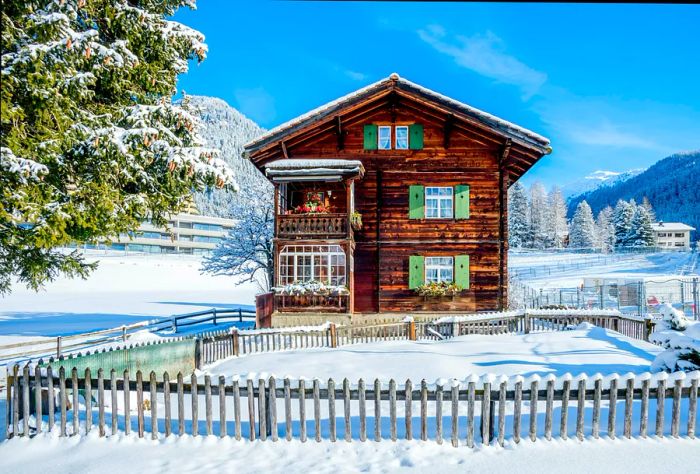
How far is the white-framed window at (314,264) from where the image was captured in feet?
70.9

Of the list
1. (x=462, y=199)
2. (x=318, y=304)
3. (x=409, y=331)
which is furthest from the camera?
(x=462, y=199)

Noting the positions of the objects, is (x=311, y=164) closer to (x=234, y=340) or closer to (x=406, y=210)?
(x=406, y=210)

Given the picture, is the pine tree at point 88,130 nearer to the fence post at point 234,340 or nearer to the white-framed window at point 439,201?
the fence post at point 234,340

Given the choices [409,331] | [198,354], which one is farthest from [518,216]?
[198,354]

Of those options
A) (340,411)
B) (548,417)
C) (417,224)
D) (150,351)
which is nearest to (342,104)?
(417,224)

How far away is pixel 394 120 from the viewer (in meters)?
22.7

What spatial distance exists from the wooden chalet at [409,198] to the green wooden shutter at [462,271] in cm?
5

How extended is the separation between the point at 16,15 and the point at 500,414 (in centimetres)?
1059

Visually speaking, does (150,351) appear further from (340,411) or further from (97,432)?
(340,411)

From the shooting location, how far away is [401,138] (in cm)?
2269

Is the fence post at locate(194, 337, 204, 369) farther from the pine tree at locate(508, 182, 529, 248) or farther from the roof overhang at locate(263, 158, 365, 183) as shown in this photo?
the pine tree at locate(508, 182, 529, 248)

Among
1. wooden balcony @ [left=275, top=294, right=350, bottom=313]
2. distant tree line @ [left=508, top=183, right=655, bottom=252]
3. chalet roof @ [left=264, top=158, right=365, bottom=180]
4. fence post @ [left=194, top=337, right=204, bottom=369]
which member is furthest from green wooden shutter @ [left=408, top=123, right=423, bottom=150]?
distant tree line @ [left=508, top=183, right=655, bottom=252]

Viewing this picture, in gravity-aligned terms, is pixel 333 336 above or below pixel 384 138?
below

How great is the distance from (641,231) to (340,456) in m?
110
